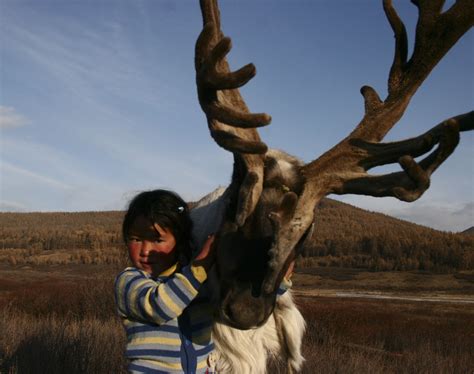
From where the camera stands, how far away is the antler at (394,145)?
2918 millimetres

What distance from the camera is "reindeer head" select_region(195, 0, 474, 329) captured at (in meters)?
2.90

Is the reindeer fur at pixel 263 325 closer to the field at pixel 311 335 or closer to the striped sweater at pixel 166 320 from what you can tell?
the striped sweater at pixel 166 320

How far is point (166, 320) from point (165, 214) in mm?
647

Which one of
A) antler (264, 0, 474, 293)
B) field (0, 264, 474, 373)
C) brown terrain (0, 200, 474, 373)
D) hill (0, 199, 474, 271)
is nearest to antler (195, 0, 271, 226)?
antler (264, 0, 474, 293)

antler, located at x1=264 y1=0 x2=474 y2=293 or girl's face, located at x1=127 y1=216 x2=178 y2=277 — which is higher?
antler, located at x1=264 y1=0 x2=474 y2=293

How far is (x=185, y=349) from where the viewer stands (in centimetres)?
330

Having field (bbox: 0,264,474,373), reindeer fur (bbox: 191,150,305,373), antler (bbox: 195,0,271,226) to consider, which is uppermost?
antler (bbox: 195,0,271,226)

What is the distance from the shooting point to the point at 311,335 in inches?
436

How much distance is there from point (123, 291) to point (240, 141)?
3.55 feet

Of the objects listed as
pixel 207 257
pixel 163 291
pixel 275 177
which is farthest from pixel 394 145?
Answer: pixel 163 291

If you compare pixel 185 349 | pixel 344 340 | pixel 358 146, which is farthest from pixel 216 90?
pixel 344 340

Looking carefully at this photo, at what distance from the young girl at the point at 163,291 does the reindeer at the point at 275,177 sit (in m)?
0.17

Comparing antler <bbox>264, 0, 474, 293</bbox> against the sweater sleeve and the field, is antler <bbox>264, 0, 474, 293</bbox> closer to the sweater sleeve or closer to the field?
the sweater sleeve

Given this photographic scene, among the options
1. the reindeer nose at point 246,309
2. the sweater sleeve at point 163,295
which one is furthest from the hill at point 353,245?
the reindeer nose at point 246,309
